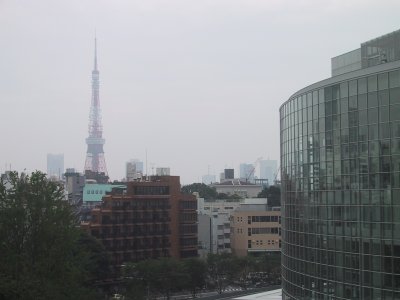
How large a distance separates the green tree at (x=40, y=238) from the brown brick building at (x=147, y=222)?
1242 inches

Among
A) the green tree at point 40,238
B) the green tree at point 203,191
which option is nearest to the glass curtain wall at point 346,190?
the green tree at point 40,238

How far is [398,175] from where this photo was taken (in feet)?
70.3

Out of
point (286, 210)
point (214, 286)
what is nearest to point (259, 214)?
point (214, 286)

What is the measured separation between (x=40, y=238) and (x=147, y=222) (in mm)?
36280

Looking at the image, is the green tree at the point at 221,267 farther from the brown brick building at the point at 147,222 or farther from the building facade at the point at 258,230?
the building facade at the point at 258,230

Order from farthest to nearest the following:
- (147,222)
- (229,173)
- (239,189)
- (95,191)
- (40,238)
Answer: (229,173) < (239,189) < (95,191) < (147,222) < (40,238)

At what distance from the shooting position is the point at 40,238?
23.7 meters

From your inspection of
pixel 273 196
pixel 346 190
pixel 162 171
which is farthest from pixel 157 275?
pixel 273 196

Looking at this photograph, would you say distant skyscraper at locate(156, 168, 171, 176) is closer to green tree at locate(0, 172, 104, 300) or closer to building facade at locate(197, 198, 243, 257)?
building facade at locate(197, 198, 243, 257)

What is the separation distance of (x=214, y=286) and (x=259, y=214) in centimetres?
1372

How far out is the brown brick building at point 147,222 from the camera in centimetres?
5675

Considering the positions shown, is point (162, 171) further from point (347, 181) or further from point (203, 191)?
point (347, 181)

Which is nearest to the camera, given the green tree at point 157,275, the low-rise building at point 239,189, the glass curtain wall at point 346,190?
the glass curtain wall at point 346,190

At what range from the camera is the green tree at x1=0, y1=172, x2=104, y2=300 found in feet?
72.8
